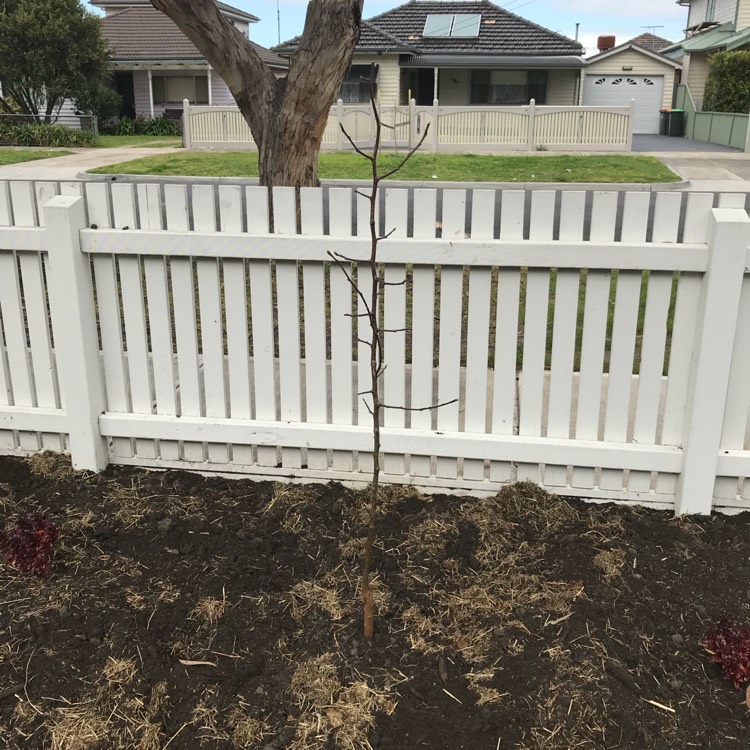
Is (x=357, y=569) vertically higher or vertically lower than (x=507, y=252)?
lower

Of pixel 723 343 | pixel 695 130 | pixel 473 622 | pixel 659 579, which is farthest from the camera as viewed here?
pixel 695 130

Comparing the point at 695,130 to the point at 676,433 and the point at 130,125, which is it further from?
the point at 676,433

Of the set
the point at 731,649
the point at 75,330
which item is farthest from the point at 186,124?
the point at 731,649

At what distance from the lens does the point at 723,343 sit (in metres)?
3.27

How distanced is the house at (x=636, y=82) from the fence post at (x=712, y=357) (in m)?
37.1

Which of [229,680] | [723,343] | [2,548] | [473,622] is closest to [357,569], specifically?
[473,622]

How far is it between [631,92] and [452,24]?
923cm

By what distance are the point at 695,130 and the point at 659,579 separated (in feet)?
107

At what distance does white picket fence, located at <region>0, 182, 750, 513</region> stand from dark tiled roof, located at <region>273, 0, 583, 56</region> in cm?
2995

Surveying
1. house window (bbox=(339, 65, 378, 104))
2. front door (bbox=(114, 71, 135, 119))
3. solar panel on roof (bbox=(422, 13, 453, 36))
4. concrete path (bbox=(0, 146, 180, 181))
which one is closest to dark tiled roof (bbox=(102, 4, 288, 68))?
front door (bbox=(114, 71, 135, 119))

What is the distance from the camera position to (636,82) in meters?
37.8

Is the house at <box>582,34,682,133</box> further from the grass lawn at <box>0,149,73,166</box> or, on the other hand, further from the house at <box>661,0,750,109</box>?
the grass lawn at <box>0,149,73,166</box>

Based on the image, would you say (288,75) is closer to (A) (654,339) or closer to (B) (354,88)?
(A) (654,339)

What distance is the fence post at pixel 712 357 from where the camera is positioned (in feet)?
10.5
